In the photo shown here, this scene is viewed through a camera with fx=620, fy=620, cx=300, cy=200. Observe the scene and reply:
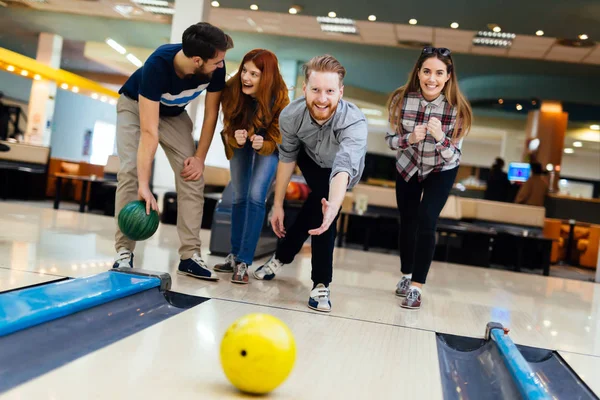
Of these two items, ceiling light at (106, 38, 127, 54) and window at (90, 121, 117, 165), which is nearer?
ceiling light at (106, 38, 127, 54)

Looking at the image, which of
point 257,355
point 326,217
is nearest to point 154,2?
point 326,217

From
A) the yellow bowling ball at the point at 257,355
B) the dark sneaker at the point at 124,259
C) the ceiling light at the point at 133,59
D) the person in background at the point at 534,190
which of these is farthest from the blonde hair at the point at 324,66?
the person in background at the point at 534,190

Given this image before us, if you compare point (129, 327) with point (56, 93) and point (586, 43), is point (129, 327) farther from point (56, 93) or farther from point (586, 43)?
point (586, 43)

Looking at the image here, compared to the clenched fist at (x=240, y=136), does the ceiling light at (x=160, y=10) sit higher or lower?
higher

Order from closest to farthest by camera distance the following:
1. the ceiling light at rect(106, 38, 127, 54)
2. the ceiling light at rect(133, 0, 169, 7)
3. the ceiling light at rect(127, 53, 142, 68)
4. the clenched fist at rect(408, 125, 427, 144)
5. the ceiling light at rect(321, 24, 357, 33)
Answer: the clenched fist at rect(408, 125, 427, 144) < the ceiling light at rect(133, 0, 169, 7) < the ceiling light at rect(127, 53, 142, 68) < the ceiling light at rect(106, 38, 127, 54) < the ceiling light at rect(321, 24, 357, 33)

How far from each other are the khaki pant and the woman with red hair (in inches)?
9.2

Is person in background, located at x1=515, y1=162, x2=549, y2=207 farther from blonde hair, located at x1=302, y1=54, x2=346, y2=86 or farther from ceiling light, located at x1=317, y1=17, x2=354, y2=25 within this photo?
blonde hair, located at x1=302, y1=54, x2=346, y2=86

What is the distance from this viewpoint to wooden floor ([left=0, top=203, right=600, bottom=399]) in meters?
1.44

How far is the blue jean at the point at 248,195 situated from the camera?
10.0 feet

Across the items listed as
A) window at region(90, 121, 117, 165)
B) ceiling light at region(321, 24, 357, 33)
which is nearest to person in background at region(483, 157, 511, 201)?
ceiling light at region(321, 24, 357, 33)

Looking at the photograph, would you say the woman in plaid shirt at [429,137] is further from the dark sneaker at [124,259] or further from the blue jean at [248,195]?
the dark sneaker at [124,259]

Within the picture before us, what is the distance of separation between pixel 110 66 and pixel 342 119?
6787mm

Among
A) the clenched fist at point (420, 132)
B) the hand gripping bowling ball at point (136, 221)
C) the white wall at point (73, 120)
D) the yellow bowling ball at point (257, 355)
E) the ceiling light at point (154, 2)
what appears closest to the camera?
the yellow bowling ball at point (257, 355)

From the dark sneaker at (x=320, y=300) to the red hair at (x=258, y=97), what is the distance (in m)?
0.87
